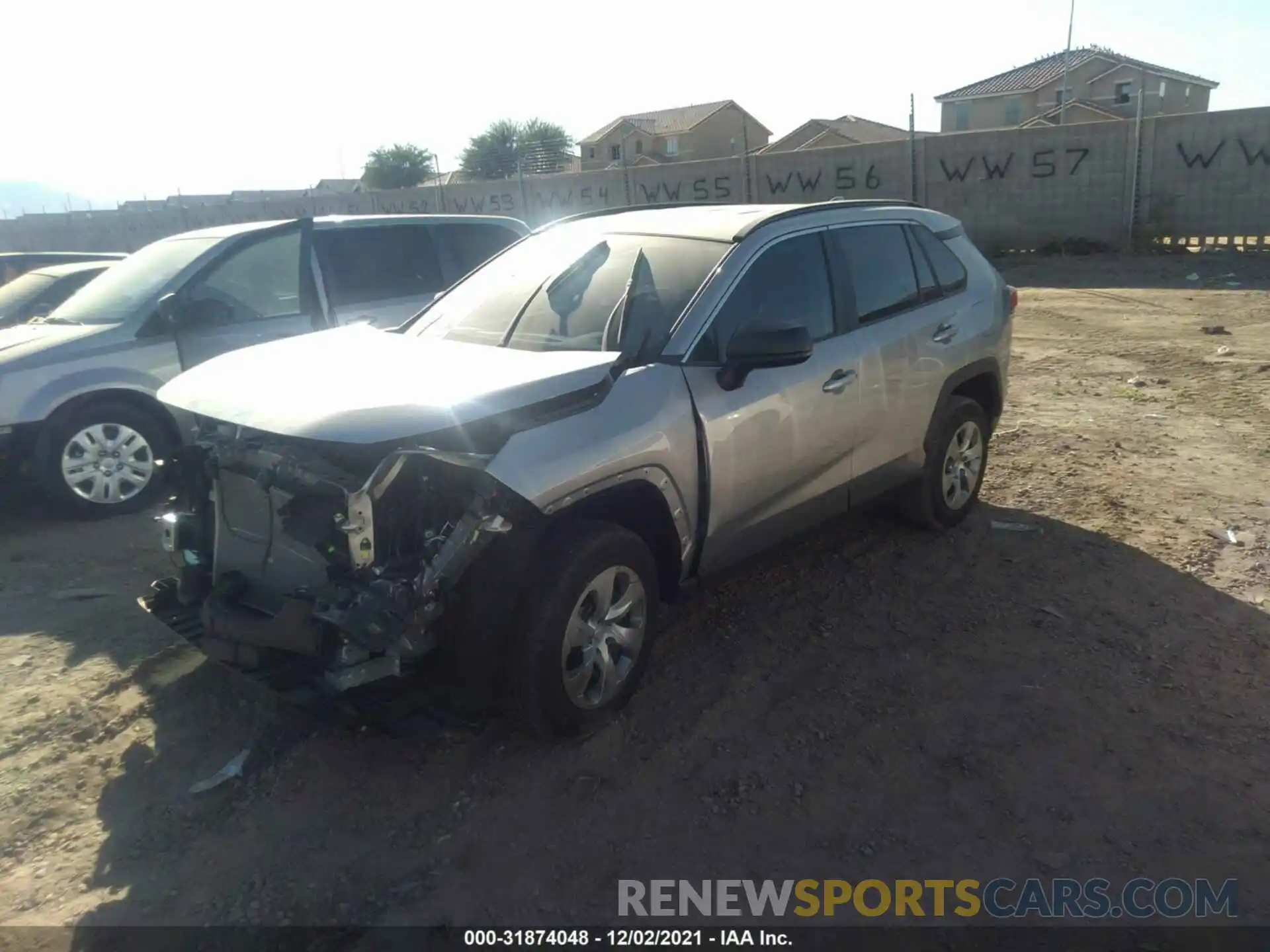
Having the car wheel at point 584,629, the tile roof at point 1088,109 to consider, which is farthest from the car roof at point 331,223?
the tile roof at point 1088,109

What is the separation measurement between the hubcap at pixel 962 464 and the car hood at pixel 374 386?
8.40 ft

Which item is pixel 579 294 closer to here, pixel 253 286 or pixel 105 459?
pixel 253 286

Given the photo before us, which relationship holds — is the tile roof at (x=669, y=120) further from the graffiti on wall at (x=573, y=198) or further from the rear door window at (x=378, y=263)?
the rear door window at (x=378, y=263)

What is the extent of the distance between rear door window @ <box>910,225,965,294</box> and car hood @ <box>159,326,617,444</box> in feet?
7.96

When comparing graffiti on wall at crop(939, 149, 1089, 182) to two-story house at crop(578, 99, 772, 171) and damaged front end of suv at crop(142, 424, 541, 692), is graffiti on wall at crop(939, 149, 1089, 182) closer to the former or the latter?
damaged front end of suv at crop(142, 424, 541, 692)

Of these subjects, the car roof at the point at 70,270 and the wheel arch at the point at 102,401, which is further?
the car roof at the point at 70,270

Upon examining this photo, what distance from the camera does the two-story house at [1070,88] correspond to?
4756 cm

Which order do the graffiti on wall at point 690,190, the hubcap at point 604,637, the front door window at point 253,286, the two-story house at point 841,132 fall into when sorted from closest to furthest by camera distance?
1. the hubcap at point 604,637
2. the front door window at point 253,286
3. the graffiti on wall at point 690,190
4. the two-story house at point 841,132

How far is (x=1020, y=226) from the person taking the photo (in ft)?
63.0

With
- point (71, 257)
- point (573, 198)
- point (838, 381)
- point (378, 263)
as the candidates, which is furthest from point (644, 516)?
point (573, 198)

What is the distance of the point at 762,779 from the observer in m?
3.35

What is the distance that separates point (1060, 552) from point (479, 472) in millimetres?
3508

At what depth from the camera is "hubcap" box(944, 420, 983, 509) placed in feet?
17.7

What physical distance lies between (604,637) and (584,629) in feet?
0.41
